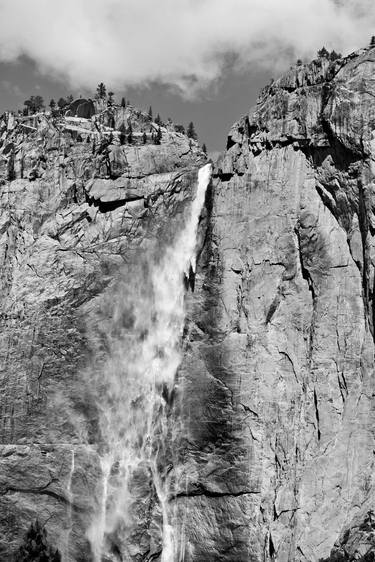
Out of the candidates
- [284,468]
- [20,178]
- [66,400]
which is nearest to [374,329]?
[284,468]

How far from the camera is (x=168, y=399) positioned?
Result: 4106 centimetres

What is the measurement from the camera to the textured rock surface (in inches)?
1623

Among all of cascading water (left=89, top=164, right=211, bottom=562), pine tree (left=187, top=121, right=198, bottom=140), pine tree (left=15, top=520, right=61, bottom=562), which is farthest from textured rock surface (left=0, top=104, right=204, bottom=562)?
pine tree (left=187, top=121, right=198, bottom=140)

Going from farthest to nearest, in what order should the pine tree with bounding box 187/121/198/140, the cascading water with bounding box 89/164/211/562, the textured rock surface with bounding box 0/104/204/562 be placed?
the pine tree with bounding box 187/121/198/140, the textured rock surface with bounding box 0/104/204/562, the cascading water with bounding box 89/164/211/562

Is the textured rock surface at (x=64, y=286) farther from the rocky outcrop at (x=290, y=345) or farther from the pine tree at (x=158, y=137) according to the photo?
the rocky outcrop at (x=290, y=345)

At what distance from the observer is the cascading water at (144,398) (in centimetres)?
3972

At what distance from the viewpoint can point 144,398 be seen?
42.0 m

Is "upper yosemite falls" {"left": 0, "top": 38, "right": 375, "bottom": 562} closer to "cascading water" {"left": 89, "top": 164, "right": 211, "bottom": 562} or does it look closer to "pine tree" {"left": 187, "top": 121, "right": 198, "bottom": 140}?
"cascading water" {"left": 89, "top": 164, "right": 211, "bottom": 562}

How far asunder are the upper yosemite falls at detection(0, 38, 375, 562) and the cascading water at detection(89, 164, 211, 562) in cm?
8

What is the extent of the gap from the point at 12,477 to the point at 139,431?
7507 mm

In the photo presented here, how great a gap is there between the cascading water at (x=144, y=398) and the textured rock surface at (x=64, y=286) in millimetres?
737

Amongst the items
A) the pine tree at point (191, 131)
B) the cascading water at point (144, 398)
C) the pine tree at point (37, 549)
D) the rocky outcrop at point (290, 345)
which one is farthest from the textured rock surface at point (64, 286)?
the pine tree at point (191, 131)

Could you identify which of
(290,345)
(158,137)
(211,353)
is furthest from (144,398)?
(158,137)

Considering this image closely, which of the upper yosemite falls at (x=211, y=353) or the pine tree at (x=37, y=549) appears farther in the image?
the pine tree at (x=37, y=549)
